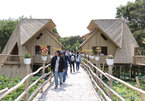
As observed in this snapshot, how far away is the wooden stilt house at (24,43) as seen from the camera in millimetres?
17953

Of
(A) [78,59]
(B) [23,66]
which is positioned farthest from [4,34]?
(A) [78,59]

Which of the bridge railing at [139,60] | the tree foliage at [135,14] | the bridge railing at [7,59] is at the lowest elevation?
the bridge railing at [139,60]

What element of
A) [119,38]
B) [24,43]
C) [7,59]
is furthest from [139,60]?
[7,59]

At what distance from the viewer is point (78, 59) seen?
12.5 meters

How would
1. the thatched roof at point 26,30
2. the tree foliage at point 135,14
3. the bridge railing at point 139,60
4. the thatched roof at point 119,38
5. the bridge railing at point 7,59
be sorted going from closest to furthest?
the bridge railing at point 7,59
the bridge railing at point 139,60
the thatched roof at point 26,30
the thatched roof at point 119,38
the tree foliage at point 135,14

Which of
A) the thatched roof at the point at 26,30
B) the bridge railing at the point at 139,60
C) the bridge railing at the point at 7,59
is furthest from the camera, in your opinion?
the thatched roof at the point at 26,30

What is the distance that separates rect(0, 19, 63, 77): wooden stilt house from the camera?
18.0m

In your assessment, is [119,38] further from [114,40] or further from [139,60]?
[139,60]

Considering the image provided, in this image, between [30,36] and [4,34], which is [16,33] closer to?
[30,36]

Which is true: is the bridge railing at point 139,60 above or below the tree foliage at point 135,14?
below

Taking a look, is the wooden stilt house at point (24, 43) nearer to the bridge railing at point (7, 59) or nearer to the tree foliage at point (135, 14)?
the bridge railing at point (7, 59)

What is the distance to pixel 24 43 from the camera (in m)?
17.8

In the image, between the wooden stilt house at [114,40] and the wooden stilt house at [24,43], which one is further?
the wooden stilt house at [114,40]

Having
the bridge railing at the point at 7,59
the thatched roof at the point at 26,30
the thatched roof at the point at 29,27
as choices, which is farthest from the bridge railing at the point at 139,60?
the bridge railing at the point at 7,59
